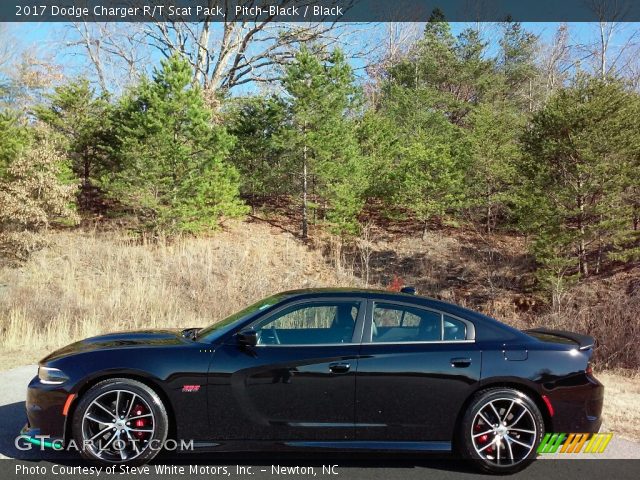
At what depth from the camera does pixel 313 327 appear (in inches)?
191

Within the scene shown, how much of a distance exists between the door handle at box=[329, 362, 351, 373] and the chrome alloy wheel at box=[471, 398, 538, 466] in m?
1.03

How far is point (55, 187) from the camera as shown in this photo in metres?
18.3

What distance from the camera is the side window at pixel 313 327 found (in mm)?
4379

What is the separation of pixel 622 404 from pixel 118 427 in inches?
208

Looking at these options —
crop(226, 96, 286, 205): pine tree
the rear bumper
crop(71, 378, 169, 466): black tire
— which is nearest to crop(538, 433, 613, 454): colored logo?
the rear bumper

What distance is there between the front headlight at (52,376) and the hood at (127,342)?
0.16 metres

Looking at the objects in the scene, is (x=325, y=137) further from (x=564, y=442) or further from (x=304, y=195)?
(x=564, y=442)

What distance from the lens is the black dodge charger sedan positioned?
160 inches

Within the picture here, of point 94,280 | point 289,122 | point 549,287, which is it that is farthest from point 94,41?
point 549,287

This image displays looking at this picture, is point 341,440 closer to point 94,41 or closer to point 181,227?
point 181,227

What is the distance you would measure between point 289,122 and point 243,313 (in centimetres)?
1730

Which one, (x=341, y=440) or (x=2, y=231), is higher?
(x=2, y=231)

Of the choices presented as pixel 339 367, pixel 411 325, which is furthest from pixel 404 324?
pixel 339 367

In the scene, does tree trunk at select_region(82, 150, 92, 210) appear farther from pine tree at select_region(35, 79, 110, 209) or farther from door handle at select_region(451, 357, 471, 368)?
door handle at select_region(451, 357, 471, 368)
